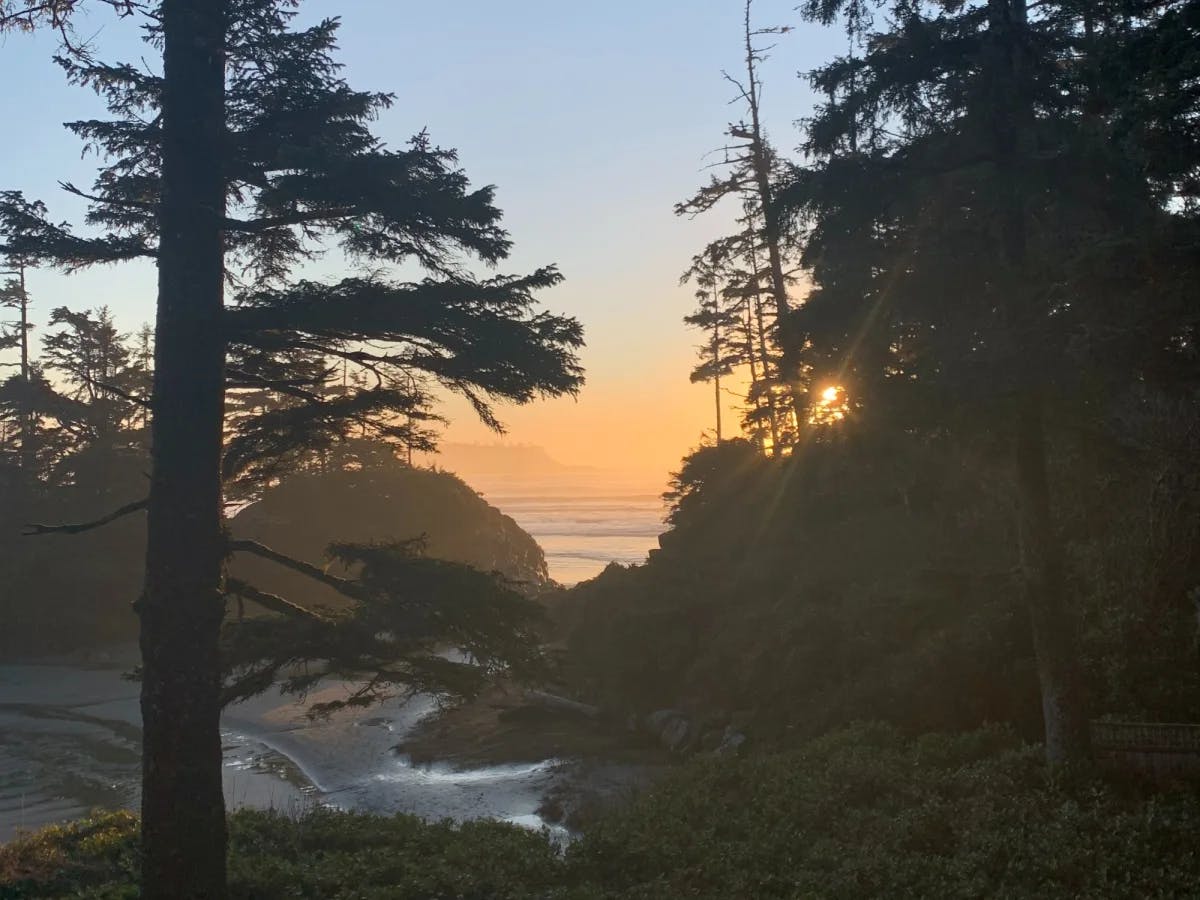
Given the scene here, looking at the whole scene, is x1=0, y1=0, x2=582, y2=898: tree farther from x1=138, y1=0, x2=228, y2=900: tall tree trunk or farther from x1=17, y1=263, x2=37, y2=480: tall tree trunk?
x1=17, y1=263, x2=37, y2=480: tall tree trunk

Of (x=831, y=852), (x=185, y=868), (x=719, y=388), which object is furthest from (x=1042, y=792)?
(x=719, y=388)

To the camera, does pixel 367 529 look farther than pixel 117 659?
Yes

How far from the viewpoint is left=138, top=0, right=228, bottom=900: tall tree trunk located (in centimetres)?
767

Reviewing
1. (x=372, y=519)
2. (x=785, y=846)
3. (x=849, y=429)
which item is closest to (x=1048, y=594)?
(x=785, y=846)

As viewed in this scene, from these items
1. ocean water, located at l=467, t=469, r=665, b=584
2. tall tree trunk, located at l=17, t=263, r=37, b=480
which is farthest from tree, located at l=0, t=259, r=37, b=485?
ocean water, located at l=467, t=469, r=665, b=584

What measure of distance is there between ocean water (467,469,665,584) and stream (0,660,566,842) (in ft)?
54.2

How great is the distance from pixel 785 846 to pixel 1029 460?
4.98m

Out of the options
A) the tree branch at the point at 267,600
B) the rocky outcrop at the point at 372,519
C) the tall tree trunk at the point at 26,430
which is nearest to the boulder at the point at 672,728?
the tree branch at the point at 267,600

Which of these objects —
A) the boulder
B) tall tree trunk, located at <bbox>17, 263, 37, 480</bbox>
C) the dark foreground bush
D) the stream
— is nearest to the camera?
the dark foreground bush

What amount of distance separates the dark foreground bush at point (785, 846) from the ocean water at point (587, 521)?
25.6m

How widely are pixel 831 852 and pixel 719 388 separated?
Result: 35605mm

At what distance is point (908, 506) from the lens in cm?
2295

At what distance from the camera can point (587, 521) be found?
104 metres

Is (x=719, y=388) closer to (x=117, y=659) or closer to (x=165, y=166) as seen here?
(x=117, y=659)
